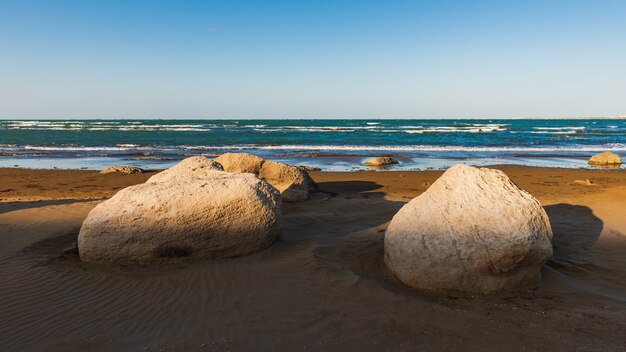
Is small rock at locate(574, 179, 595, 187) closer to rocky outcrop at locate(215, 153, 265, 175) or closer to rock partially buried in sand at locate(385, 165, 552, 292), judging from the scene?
rock partially buried in sand at locate(385, 165, 552, 292)

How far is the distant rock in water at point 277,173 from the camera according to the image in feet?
36.5

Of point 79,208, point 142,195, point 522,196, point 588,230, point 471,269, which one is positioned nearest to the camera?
point 471,269

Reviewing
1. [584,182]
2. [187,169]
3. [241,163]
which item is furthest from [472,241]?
[584,182]

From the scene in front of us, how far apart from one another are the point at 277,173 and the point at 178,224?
17.7 ft

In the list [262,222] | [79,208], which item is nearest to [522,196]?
[262,222]

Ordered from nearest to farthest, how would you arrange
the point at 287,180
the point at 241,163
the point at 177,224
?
the point at 177,224, the point at 287,180, the point at 241,163

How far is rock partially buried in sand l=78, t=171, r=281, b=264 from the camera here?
614cm

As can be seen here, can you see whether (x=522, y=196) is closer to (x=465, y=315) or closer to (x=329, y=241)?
(x=465, y=315)

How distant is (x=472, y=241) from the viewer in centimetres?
530

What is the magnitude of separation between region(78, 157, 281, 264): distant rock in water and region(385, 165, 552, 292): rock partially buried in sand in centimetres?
220

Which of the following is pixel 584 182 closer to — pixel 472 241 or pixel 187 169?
pixel 472 241

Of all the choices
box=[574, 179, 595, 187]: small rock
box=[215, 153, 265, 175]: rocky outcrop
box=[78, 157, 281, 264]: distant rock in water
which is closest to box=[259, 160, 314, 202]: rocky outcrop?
box=[215, 153, 265, 175]: rocky outcrop

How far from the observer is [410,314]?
4746 millimetres

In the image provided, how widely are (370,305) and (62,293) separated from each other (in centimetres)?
409
